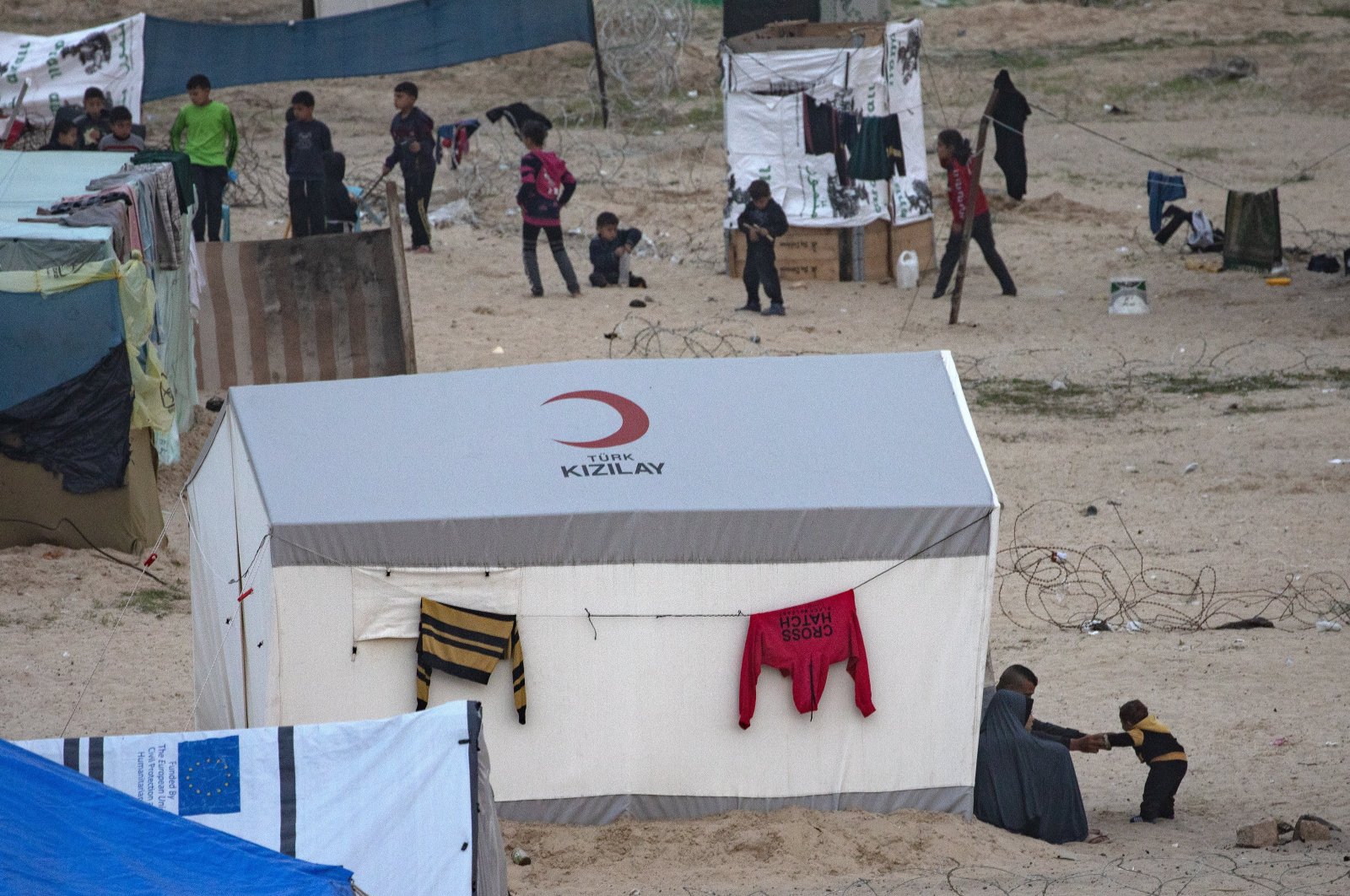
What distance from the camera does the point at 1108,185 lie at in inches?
878

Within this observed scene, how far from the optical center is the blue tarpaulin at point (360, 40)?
19.6 m

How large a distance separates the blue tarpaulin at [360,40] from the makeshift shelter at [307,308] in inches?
302

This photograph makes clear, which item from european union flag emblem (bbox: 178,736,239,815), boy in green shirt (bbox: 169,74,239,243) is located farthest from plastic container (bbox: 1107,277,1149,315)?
european union flag emblem (bbox: 178,736,239,815)

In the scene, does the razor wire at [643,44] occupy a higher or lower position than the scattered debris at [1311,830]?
higher

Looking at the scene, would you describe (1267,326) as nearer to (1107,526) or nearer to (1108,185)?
(1107,526)

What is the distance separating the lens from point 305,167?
1623cm

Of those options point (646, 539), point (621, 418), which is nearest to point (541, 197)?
point (621, 418)

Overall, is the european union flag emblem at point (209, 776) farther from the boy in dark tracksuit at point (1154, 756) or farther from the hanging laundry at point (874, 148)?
the hanging laundry at point (874, 148)

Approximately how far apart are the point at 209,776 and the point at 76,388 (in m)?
5.28

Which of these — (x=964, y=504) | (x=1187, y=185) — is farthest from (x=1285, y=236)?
(x=964, y=504)

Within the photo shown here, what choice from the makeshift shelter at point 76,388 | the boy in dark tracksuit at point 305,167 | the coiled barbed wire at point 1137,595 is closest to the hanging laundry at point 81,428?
the makeshift shelter at point 76,388

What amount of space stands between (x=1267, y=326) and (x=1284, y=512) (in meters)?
4.90

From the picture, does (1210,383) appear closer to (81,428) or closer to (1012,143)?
(1012,143)

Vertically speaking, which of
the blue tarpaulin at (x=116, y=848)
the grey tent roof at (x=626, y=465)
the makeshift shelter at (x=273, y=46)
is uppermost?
the makeshift shelter at (x=273, y=46)
